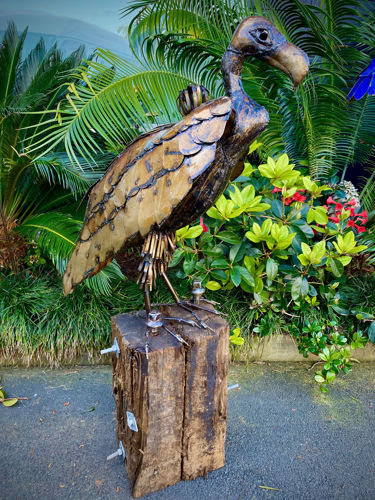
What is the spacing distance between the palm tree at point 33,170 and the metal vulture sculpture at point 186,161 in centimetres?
113

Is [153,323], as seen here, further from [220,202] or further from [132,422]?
[220,202]

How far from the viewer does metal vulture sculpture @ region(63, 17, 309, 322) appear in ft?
4.25

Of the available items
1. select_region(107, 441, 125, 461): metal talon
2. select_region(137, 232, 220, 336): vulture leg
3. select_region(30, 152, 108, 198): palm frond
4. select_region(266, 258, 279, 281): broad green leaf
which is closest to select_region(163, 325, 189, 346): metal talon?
select_region(137, 232, 220, 336): vulture leg

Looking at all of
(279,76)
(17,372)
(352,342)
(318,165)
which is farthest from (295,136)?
(17,372)

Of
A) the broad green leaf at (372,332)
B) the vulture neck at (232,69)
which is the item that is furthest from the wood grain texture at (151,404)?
the broad green leaf at (372,332)

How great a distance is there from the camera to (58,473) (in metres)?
1.81

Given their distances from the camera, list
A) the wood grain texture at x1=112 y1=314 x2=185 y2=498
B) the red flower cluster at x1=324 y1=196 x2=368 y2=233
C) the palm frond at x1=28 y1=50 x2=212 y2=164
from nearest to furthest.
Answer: the wood grain texture at x1=112 y1=314 x2=185 y2=498 → the palm frond at x1=28 y1=50 x2=212 y2=164 → the red flower cluster at x1=324 y1=196 x2=368 y2=233

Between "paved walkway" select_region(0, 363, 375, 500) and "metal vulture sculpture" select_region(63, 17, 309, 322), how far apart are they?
3.22ft

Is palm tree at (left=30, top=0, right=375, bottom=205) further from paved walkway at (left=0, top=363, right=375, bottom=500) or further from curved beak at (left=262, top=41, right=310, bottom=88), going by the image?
paved walkway at (left=0, top=363, right=375, bottom=500)

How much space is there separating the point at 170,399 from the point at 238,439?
758 mm

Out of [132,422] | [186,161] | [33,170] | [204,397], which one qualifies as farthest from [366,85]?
[33,170]

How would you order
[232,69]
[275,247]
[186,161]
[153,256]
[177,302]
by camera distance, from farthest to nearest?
1. [275,247]
2. [177,302]
3. [153,256]
4. [232,69]
5. [186,161]

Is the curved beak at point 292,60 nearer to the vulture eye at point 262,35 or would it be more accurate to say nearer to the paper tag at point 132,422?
the vulture eye at point 262,35

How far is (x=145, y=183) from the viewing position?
1.45 m
